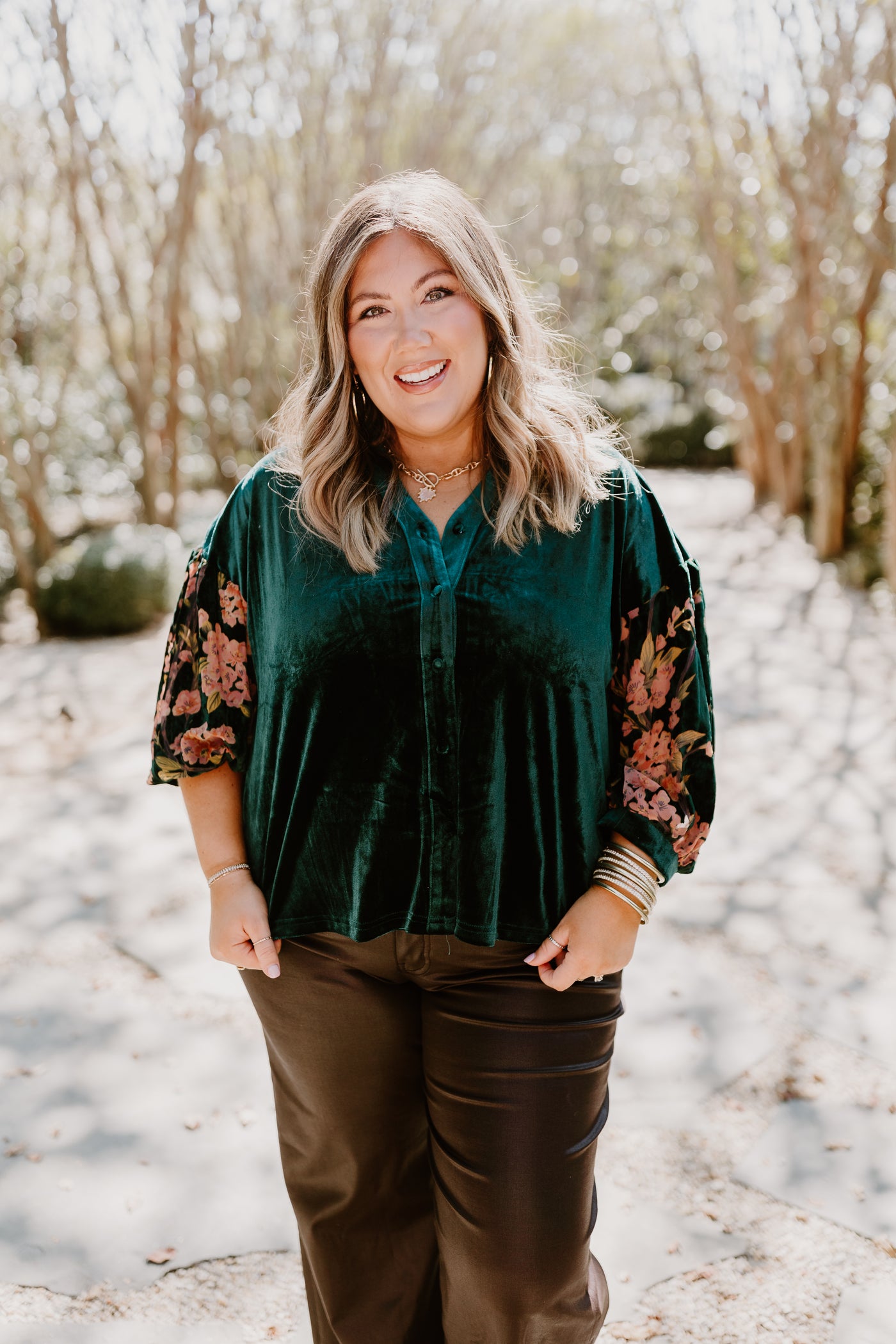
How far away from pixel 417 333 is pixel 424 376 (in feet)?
0.22

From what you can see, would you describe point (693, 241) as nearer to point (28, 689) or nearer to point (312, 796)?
point (28, 689)

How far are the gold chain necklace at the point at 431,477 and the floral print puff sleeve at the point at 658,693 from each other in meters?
0.27

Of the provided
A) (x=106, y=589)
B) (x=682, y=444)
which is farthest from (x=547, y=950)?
(x=682, y=444)

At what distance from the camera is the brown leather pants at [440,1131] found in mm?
1549

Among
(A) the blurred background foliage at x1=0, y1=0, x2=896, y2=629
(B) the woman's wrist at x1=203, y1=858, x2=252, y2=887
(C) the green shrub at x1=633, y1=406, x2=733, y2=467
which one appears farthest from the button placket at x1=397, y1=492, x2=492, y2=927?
(C) the green shrub at x1=633, y1=406, x2=733, y2=467

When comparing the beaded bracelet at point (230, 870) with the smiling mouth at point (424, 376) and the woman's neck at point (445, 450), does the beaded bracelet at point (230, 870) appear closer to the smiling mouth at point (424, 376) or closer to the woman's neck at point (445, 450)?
the woman's neck at point (445, 450)

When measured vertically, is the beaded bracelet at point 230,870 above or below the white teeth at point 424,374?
below

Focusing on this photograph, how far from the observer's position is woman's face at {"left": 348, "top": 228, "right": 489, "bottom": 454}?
5.47 feet

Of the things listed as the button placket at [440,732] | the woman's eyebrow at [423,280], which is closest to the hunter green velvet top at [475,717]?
the button placket at [440,732]

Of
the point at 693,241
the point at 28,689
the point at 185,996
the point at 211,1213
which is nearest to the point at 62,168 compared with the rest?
the point at 28,689

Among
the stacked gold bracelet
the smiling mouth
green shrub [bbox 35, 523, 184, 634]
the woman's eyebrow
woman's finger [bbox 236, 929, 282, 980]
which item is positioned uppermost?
the woman's eyebrow

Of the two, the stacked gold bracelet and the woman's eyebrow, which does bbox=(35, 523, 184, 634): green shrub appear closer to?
the woman's eyebrow

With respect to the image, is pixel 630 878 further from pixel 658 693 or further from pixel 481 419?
pixel 481 419

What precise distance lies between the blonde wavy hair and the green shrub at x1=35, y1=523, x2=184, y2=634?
6.84 m
